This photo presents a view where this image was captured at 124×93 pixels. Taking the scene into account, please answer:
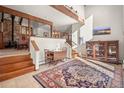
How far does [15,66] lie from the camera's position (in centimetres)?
406

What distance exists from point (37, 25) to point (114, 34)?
375 cm

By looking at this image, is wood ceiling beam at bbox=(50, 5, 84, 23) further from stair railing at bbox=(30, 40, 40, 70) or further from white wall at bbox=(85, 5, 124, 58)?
stair railing at bbox=(30, 40, 40, 70)

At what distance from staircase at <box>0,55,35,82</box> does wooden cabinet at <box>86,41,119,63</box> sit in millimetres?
2356

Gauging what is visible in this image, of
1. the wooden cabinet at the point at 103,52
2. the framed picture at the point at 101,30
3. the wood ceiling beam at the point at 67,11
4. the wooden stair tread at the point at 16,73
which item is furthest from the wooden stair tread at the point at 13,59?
the framed picture at the point at 101,30

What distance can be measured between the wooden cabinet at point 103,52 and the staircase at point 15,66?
92.8 inches

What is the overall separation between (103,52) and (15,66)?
3651mm

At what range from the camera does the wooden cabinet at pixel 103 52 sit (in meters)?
5.15

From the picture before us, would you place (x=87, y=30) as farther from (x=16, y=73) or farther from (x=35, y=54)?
(x=16, y=73)

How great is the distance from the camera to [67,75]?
382cm

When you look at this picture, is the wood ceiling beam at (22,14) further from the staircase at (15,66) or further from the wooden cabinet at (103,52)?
the wooden cabinet at (103,52)

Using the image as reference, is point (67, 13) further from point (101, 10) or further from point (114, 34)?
point (114, 34)

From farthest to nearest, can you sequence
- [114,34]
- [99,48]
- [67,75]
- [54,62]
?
1. [99,48]
2. [54,62]
3. [114,34]
4. [67,75]

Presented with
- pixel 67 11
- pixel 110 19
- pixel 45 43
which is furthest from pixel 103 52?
pixel 45 43

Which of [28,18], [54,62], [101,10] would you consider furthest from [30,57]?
[101,10]
